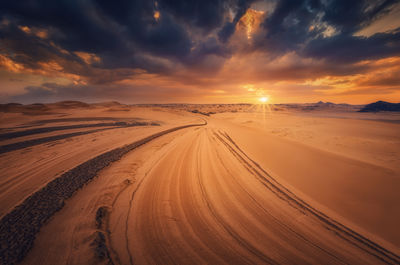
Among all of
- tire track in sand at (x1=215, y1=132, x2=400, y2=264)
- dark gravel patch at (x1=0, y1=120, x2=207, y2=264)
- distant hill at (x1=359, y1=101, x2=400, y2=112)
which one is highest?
distant hill at (x1=359, y1=101, x2=400, y2=112)

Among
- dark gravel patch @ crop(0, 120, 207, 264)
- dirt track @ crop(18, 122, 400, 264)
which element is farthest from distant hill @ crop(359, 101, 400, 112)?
dark gravel patch @ crop(0, 120, 207, 264)

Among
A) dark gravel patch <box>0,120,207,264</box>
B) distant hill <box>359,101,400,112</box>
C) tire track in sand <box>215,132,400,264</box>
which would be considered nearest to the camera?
dark gravel patch <box>0,120,207,264</box>

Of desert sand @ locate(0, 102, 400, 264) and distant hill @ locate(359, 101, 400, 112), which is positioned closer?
desert sand @ locate(0, 102, 400, 264)

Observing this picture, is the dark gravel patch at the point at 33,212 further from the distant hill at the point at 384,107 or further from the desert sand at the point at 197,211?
the distant hill at the point at 384,107

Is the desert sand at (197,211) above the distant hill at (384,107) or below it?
below

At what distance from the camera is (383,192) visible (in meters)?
3.92

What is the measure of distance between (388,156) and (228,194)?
348 inches

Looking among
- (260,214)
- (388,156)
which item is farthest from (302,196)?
(388,156)

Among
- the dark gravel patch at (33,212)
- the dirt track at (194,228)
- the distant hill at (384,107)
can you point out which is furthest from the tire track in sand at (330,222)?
the distant hill at (384,107)

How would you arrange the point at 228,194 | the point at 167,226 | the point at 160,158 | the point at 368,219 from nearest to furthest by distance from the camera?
the point at 167,226
the point at 368,219
the point at 228,194
the point at 160,158

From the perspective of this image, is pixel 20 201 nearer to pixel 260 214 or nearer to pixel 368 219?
pixel 260 214

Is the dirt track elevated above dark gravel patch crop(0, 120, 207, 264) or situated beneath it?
situated beneath

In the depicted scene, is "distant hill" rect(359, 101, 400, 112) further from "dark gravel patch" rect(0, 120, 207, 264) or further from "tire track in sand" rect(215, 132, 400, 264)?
"dark gravel patch" rect(0, 120, 207, 264)

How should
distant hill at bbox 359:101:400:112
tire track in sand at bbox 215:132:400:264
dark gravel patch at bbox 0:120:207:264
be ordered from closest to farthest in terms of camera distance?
dark gravel patch at bbox 0:120:207:264
tire track in sand at bbox 215:132:400:264
distant hill at bbox 359:101:400:112
